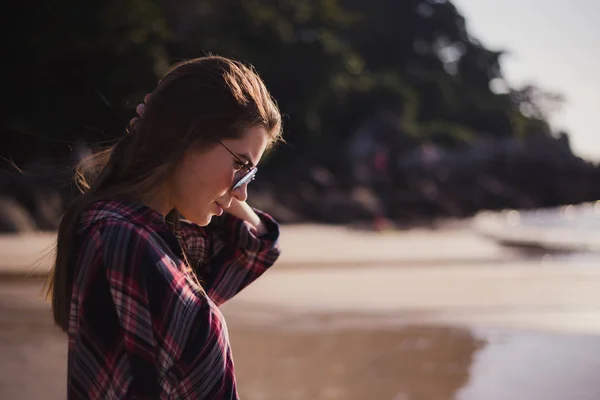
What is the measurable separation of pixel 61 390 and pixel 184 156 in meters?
2.81

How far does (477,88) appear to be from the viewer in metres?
45.0

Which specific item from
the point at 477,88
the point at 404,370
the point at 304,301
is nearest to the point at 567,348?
the point at 404,370

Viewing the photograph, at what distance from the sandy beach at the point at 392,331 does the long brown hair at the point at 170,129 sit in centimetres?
93

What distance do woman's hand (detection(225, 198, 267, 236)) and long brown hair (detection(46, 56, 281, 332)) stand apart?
1.25 feet

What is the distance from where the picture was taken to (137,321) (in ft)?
4.46

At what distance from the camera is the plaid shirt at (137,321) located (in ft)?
4.47

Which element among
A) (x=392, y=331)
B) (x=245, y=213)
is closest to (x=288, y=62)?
(x=392, y=331)

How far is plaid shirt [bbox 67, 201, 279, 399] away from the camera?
4.47ft

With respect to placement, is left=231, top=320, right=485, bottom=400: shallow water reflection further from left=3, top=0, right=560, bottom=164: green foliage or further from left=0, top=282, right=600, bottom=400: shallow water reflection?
left=3, top=0, right=560, bottom=164: green foliage

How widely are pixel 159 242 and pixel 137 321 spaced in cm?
16

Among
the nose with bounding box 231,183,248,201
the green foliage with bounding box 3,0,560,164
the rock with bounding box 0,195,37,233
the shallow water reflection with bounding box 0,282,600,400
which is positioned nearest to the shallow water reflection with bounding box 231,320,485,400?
the shallow water reflection with bounding box 0,282,600,400

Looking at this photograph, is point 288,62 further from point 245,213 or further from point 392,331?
point 245,213

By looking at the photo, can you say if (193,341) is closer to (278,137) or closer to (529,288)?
(278,137)

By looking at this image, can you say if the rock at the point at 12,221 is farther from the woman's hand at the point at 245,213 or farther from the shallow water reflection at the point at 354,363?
the woman's hand at the point at 245,213
